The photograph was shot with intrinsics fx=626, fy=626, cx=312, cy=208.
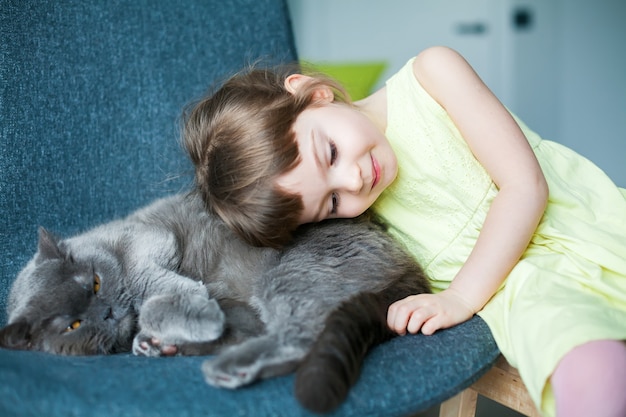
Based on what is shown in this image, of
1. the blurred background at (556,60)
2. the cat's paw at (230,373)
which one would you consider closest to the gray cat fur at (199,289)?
the cat's paw at (230,373)

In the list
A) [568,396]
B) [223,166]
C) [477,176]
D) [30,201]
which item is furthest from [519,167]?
[30,201]

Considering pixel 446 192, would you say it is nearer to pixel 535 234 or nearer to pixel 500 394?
pixel 535 234

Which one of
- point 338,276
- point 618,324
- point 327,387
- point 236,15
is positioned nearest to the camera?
point 327,387

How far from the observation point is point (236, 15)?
1.74m

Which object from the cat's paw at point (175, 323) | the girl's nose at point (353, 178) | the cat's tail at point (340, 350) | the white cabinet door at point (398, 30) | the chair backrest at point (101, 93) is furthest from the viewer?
the white cabinet door at point (398, 30)

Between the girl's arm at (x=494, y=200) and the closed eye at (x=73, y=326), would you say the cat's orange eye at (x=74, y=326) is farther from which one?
the girl's arm at (x=494, y=200)

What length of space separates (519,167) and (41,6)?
1144 millimetres

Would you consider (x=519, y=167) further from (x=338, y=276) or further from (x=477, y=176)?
(x=338, y=276)

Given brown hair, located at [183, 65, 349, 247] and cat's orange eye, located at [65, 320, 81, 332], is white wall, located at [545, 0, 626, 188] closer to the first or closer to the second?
brown hair, located at [183, 65, 349, 247]

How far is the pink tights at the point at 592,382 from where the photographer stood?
878mm

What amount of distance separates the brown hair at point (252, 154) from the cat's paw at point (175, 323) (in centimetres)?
21

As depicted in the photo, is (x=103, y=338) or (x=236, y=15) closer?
(x=103, y=338)

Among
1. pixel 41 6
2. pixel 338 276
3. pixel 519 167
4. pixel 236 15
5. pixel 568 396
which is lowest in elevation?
pixel 568 396

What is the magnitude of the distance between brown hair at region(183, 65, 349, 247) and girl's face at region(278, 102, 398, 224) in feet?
0.07
